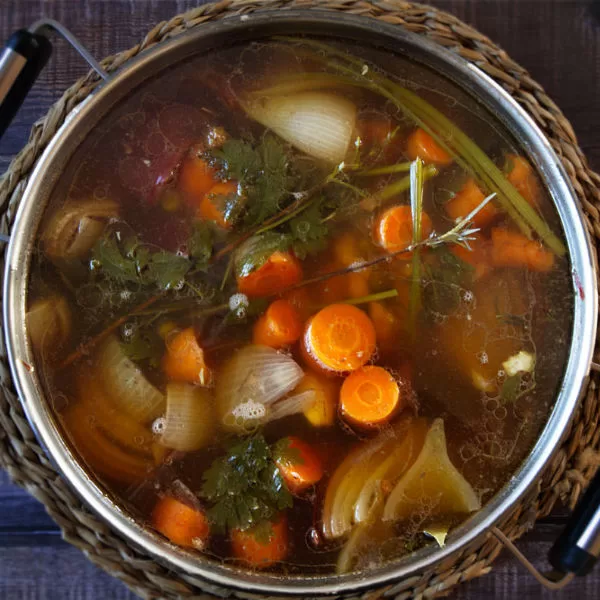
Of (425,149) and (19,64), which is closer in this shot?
(19,64)

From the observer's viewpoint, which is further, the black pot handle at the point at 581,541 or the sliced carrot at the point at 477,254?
the sliced carrot at the point at 477,254

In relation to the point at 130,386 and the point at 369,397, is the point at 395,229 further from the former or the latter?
the point at 130,386

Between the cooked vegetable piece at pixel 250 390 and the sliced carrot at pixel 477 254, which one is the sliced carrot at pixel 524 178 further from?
the cooked vegetable piece at pixel 250 390

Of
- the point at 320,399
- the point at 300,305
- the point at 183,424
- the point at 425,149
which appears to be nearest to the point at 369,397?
the point at 320,399

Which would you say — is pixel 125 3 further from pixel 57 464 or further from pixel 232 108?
pixel 57 464

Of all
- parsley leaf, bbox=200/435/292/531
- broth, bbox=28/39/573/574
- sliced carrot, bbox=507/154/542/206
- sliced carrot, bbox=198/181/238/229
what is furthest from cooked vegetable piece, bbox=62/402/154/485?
sliced carrot, bbox=507/154/542/206

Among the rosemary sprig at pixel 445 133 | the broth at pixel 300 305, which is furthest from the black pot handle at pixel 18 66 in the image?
the rosemary sprig at pixel 445 133

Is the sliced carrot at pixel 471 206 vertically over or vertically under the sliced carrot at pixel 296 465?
over
